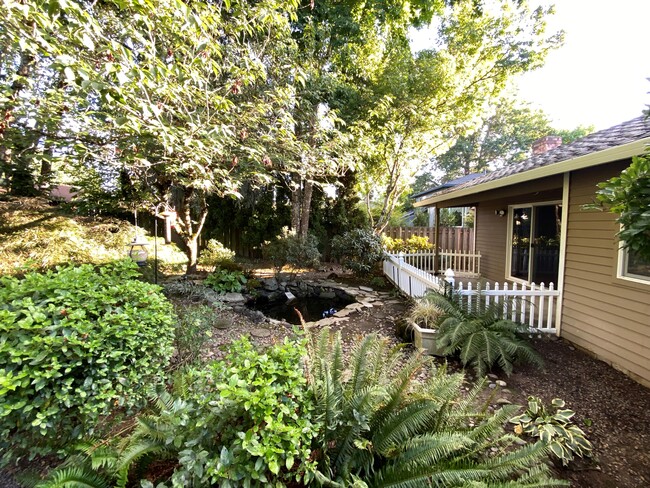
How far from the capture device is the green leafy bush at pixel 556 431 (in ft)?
7.13

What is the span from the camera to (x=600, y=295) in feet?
12.6

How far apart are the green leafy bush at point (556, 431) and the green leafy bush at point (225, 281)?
17.1 feet

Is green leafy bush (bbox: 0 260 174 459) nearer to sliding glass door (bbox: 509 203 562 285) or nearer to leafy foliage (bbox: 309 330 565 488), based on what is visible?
leafy foliage (bbox: 309 330 565 488)

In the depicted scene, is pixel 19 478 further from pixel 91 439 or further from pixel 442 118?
pixel 442 118

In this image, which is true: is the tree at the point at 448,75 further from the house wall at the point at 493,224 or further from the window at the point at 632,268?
the window at the point at 632,268

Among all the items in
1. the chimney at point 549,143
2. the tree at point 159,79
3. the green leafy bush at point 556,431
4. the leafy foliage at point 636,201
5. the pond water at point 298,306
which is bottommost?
the pond water at point 298,306

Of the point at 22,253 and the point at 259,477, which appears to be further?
the point at 22,253

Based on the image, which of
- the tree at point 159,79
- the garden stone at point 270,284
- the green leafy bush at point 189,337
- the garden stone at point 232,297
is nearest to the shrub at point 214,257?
the garden stone at point 270,284

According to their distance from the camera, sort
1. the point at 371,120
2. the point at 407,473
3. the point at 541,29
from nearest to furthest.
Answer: the point at 407,473
the point at 371,120
the point at 541,29

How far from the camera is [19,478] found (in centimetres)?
151

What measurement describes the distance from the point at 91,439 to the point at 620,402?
14.6ft

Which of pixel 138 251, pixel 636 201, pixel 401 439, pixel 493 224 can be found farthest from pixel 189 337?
pixel 493 224

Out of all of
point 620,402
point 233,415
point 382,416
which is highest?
point 233,415

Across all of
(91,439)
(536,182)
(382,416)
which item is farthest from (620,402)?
(91,439)
